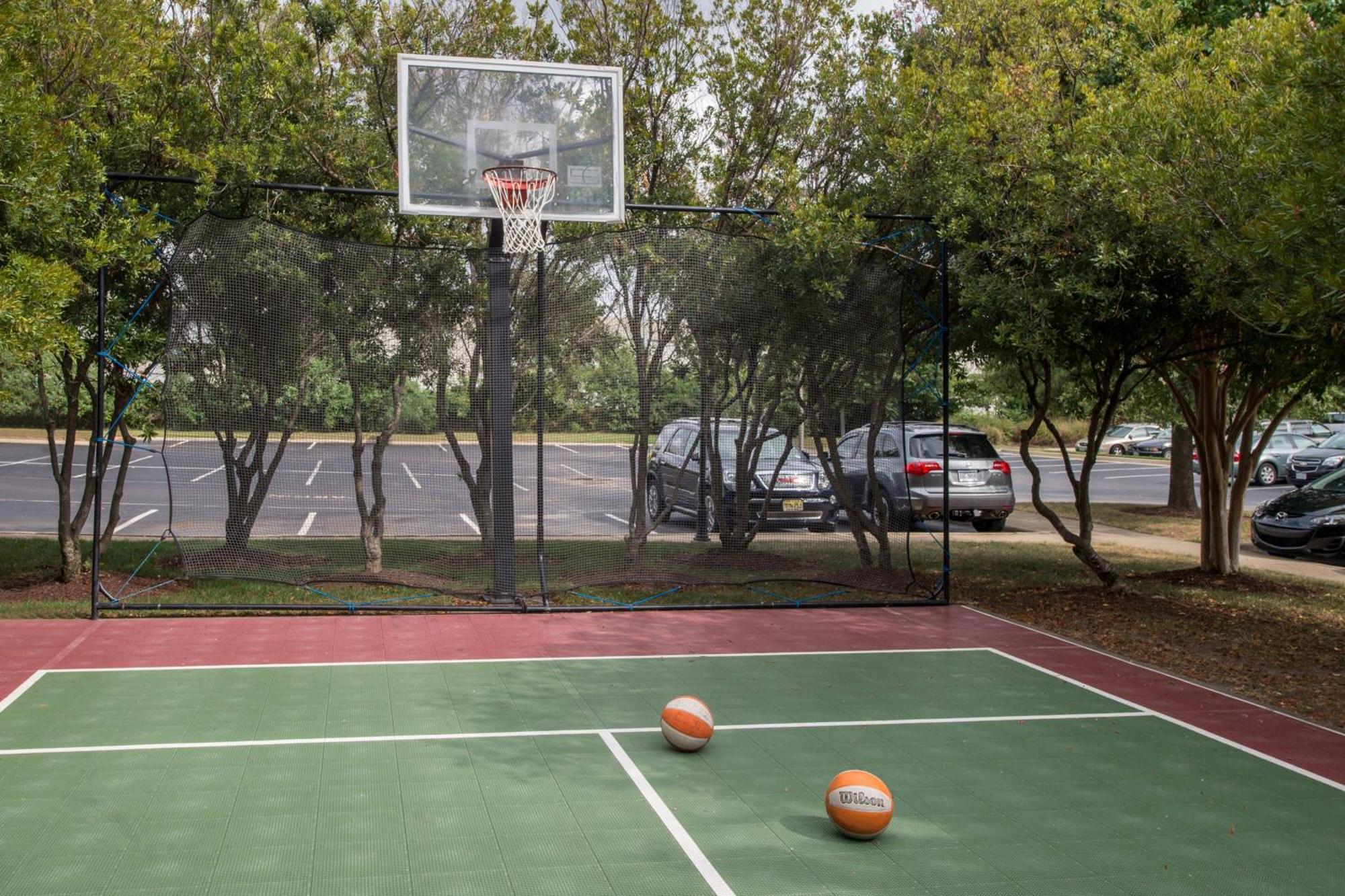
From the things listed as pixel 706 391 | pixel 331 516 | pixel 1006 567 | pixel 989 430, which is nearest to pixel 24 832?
pixel 331 516

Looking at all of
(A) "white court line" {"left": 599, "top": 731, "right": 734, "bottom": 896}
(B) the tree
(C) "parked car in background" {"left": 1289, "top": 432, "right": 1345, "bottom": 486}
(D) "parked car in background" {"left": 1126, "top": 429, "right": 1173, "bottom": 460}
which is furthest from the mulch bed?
(D) "parked car in background" {"left": 1126, "top": 429, "right": 1173, "bottom": 460}

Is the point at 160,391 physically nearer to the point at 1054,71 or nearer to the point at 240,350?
the point at 240,350

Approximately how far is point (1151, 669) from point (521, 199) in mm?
6892

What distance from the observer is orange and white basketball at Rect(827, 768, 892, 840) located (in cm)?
559

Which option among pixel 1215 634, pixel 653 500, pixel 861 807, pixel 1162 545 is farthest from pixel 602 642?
pixel 1162 545

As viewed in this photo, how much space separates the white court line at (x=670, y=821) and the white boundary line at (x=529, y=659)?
2.25 meters

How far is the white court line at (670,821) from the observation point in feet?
16.8

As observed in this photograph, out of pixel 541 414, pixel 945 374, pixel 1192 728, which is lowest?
pixel 1192 728

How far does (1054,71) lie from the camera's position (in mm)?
11562

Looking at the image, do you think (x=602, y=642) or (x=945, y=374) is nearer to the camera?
(x=602, y=642)

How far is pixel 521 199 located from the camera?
35.7 ft

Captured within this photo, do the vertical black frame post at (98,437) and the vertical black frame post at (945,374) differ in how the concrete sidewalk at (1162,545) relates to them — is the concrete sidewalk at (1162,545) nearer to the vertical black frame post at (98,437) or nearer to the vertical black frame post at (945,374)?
the vertical black frame post at (945,374)

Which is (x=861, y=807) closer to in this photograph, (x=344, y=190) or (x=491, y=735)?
(x=491, y=735)

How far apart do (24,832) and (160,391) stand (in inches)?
267
